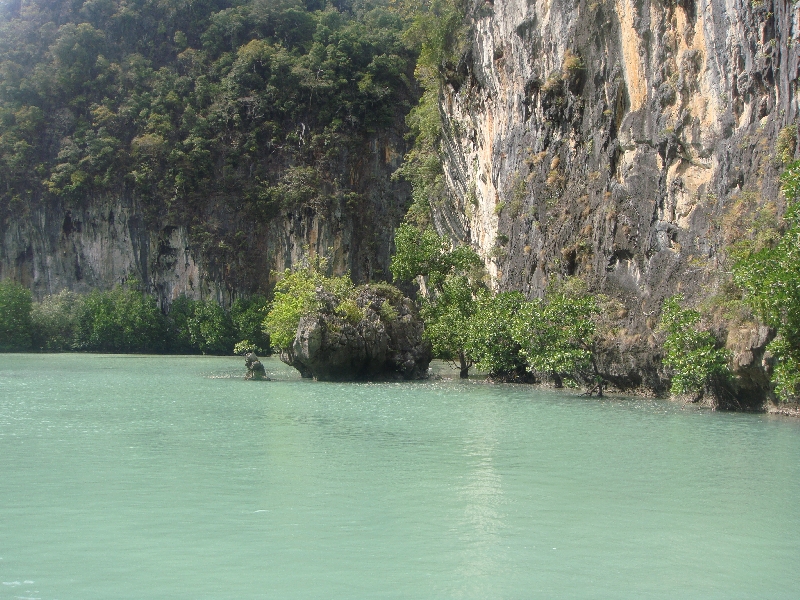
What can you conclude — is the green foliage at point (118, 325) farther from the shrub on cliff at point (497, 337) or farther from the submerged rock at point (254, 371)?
the shrub on cliff at point (497, 337)

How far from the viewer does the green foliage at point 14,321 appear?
171 ft

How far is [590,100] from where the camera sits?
88.9 feet

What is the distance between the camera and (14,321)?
52.5 metres

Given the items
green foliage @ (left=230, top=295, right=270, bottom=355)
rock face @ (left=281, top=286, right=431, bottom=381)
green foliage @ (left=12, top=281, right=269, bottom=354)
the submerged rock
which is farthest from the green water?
green foliage @ (left=12, top=281, right=269, bottom=354)

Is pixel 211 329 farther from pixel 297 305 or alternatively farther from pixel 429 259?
pixel 297 305

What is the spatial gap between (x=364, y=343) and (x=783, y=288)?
14.7m

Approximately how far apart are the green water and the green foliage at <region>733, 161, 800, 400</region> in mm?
1157

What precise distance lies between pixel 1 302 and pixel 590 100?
40545 mm

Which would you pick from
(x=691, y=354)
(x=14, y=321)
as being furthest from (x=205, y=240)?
(x=691, y=354)

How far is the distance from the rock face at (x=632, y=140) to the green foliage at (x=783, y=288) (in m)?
1.22

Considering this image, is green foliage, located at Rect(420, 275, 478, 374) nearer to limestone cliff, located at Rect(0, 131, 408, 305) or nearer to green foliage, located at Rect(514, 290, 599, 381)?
green foliage, located at Rect(514, 290, 599, 381)

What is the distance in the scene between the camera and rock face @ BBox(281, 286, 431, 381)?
1080 inches

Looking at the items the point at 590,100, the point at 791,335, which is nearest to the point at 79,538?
the point at 791,335

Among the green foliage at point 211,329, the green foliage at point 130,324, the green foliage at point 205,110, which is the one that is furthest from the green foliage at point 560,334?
the green foliage at point 205,110
